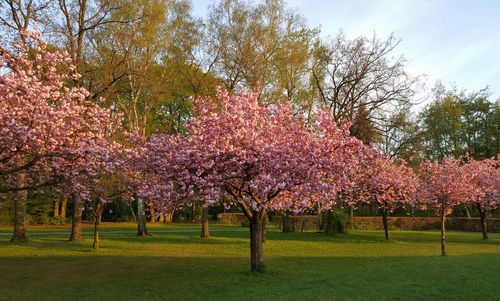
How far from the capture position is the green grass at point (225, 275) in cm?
1359

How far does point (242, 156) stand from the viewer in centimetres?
1488

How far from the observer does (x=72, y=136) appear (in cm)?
1628

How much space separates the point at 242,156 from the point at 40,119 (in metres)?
6.47

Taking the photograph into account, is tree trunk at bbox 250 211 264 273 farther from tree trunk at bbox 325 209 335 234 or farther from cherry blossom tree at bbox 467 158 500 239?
cherry blossom tree at bbox 467 158 500 239

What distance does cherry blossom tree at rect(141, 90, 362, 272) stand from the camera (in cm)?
1491

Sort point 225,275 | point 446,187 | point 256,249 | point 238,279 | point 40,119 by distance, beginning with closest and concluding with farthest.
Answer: point 40,119 → point 238,279 → point 225,275 → point 256,249 → point 446,187

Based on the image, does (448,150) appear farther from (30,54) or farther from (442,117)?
(30,54)

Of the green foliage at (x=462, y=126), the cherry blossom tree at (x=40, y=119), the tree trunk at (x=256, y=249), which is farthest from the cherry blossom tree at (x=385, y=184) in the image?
the green foliage at (x=462, y=126)

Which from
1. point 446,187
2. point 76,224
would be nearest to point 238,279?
point 446,187

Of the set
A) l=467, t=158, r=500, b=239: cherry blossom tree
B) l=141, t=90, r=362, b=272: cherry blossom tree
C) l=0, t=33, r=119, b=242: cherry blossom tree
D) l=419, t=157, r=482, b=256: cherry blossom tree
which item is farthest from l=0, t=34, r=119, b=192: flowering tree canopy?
l=467, t=158, r=500, b=239: cherry blossom tree

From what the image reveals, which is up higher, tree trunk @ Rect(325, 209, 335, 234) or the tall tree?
the tall tree

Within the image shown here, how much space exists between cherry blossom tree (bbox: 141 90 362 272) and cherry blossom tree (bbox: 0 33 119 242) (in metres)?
2.64

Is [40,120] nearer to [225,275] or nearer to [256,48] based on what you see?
[225,275]

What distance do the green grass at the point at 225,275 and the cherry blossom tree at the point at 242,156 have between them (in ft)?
9.57
